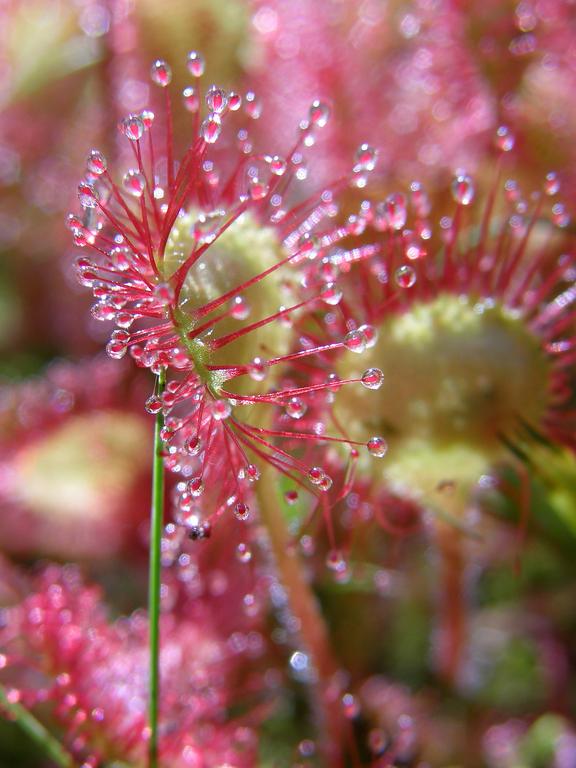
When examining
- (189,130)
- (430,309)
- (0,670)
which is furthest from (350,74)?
(0,670)

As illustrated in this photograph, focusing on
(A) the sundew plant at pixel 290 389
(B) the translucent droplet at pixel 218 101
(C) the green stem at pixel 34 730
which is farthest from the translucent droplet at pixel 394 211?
(C) the green stem at pixel 34 730

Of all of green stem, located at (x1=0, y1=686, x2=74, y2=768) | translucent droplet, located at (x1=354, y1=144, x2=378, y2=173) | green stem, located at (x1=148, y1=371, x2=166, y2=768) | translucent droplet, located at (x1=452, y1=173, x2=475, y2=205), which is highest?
translucent droplet, located at (x1=354, y1=144, x2=378, y2=173)

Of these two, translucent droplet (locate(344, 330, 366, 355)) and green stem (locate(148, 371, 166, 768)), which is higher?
translucent droplet (locate(344, 330, 366, 355))

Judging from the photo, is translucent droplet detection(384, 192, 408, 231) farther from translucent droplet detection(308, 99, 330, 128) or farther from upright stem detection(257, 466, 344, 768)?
upright stem detection(257, 466, 344, 768)

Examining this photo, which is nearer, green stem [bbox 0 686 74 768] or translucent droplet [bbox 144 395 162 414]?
translucent droplet [bbox 144 395 162 414]

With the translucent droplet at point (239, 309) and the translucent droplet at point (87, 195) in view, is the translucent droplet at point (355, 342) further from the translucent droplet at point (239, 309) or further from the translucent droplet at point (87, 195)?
the translucent droplet at point (87, 195)

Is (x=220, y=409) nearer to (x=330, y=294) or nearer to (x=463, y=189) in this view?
(x=330, y=294)

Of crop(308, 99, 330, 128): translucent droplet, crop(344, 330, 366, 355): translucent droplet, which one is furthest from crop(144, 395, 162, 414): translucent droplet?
crop(308, 99, 330, 128): translucent droplet

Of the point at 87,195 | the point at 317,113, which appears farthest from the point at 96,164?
the point at 317,113
